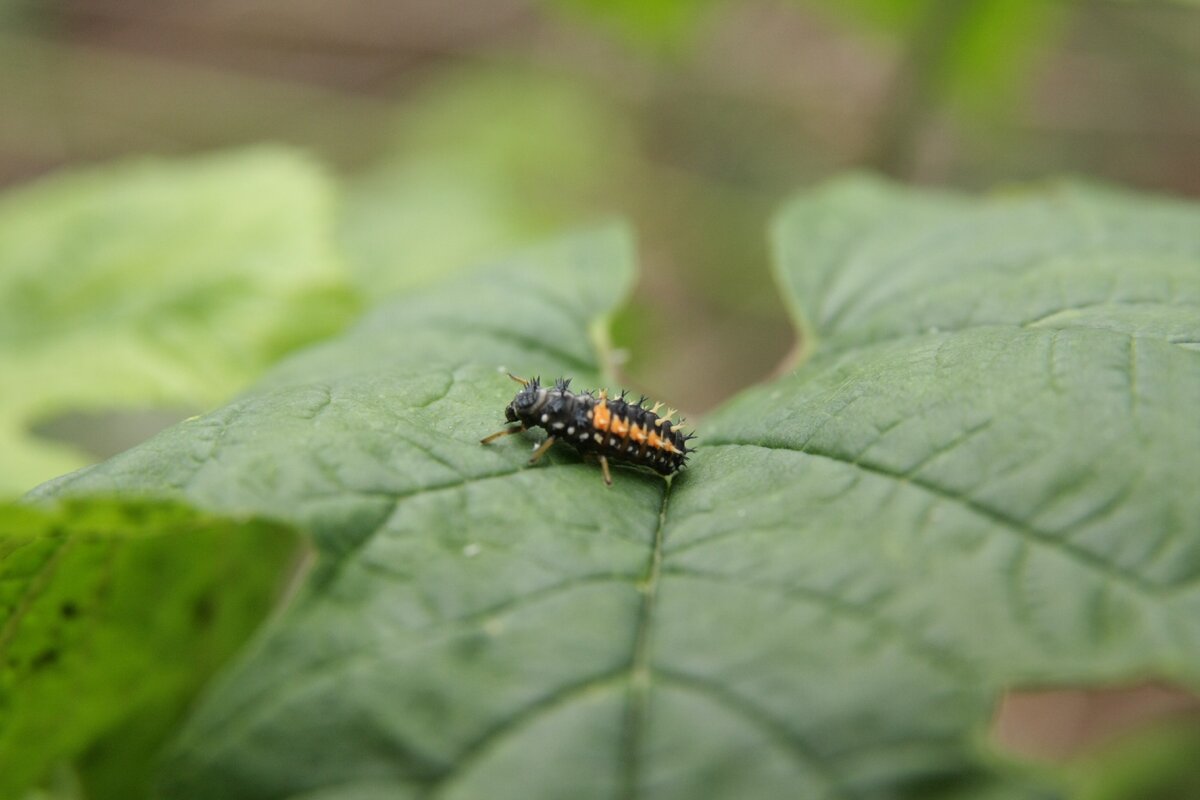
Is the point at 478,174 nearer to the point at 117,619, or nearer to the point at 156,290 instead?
the point at 156,290

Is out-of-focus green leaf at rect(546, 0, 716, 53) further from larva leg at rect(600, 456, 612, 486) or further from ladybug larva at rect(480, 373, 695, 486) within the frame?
larva leg at rect(600, 456, 612, 486)

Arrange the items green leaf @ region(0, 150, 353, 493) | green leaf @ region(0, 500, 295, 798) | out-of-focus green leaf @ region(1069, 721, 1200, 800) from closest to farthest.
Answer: green leaf @ region(0, 500, 295, 798) → green leaf @ region(0, 150, 353, 493) → out-of-focus green leaf @ region(1069, 721, 1200, 800)

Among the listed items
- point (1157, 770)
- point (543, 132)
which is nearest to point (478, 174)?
point (543, 132)

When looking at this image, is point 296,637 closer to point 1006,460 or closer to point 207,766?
point 207,766

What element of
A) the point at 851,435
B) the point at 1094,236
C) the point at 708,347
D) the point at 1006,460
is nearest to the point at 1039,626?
the point at 1006,460

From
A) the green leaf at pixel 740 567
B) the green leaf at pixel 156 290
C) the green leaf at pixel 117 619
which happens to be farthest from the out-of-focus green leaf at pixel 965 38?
the green leaf at pixel 117 619

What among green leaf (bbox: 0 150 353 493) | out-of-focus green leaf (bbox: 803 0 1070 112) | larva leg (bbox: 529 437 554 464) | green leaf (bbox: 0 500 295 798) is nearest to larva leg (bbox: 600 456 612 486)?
larva leg (bbox: 529 437 554 464)

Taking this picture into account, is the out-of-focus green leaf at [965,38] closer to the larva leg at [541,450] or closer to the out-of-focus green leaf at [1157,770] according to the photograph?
the out-of-focus green leaf at [1157,770]
